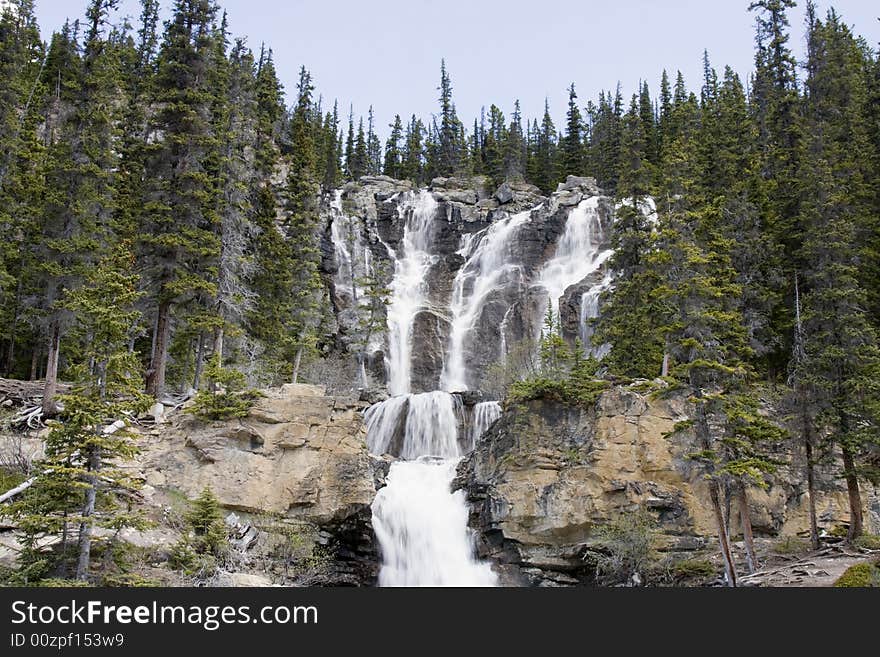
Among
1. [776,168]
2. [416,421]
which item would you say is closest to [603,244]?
[776,168]

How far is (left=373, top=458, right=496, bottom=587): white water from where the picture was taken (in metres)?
26.4

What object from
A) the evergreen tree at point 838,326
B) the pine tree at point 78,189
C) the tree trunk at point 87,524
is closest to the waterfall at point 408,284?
the pine tree at point 78,189

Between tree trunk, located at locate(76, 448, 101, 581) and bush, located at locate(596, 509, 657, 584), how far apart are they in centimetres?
1721

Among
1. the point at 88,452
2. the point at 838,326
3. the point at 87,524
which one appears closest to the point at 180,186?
the point at 88,452

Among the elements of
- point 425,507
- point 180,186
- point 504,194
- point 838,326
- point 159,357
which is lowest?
point 425,507

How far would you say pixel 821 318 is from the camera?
24.4m

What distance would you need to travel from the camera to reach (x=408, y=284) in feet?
181

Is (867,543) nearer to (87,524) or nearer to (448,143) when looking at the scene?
(87,524)

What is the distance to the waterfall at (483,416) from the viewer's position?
34.3m

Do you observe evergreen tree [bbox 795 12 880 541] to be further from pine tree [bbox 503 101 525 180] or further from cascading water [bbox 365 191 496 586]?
pine tree [bbox 503 101 525 180]

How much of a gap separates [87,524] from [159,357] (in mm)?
13195

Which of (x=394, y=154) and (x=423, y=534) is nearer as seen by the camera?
(x=423, y=534)

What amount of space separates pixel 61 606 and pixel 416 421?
74.9ft

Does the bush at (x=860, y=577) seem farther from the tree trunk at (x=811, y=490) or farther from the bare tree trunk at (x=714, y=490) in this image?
the tree trunk at (x=811, y=490)
